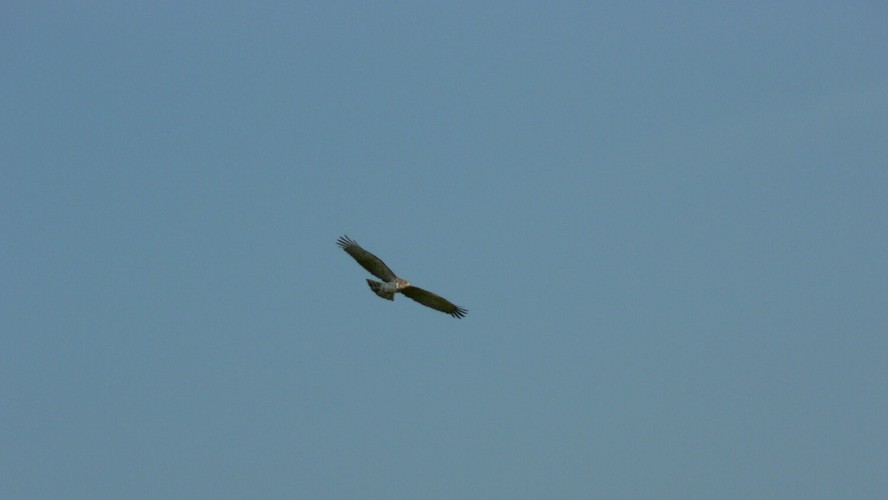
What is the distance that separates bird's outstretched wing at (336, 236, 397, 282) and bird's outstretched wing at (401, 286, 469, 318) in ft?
3.09

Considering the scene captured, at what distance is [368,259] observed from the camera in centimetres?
4397

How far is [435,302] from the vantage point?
4559 cm

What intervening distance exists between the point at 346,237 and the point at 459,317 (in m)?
3.87

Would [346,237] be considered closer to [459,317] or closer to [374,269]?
[374,269]

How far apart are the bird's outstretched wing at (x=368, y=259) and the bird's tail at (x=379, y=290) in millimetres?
215

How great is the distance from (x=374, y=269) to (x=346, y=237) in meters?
1.09

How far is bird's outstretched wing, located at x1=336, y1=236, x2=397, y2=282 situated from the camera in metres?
43.8

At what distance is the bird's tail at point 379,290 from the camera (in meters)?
44.0

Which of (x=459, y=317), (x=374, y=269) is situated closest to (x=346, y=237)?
(x=374, y=269)

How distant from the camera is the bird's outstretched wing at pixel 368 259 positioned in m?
43.8

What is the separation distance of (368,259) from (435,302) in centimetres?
260

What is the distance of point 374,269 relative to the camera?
A: 145 ft

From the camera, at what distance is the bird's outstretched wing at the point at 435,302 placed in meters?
44.8

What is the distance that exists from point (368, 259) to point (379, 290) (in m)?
0.83
